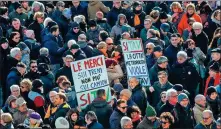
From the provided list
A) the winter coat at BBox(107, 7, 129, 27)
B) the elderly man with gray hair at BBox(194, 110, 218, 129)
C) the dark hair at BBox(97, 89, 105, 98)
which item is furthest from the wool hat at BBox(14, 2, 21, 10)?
the elderly man with gray hair at BBox(194, 110, 218, 129)

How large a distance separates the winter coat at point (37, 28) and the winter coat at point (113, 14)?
5.86 ft

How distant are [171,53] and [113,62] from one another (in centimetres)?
138

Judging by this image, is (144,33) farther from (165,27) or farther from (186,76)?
(186,76)

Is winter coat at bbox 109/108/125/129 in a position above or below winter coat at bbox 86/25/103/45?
below

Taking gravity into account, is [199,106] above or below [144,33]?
below

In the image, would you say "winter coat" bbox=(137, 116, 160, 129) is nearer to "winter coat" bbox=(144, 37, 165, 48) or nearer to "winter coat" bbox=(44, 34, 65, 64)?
"winter coat" bbox=(144, 37, 165, 48)

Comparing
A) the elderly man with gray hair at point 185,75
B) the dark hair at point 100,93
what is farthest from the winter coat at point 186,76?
the dark hair at point 100,93

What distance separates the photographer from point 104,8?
102 feet

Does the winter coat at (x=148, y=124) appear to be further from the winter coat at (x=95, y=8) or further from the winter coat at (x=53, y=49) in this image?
the winter coat at (x=95, y=8)

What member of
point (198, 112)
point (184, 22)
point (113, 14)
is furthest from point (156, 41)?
point (198, 112)

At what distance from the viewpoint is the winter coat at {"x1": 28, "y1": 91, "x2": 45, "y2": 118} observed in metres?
25.1

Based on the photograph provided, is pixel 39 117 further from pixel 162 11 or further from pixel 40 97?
pixel 162 11

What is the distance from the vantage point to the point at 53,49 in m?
27.9

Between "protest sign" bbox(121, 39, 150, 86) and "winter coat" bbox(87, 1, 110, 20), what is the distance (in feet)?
15.0
